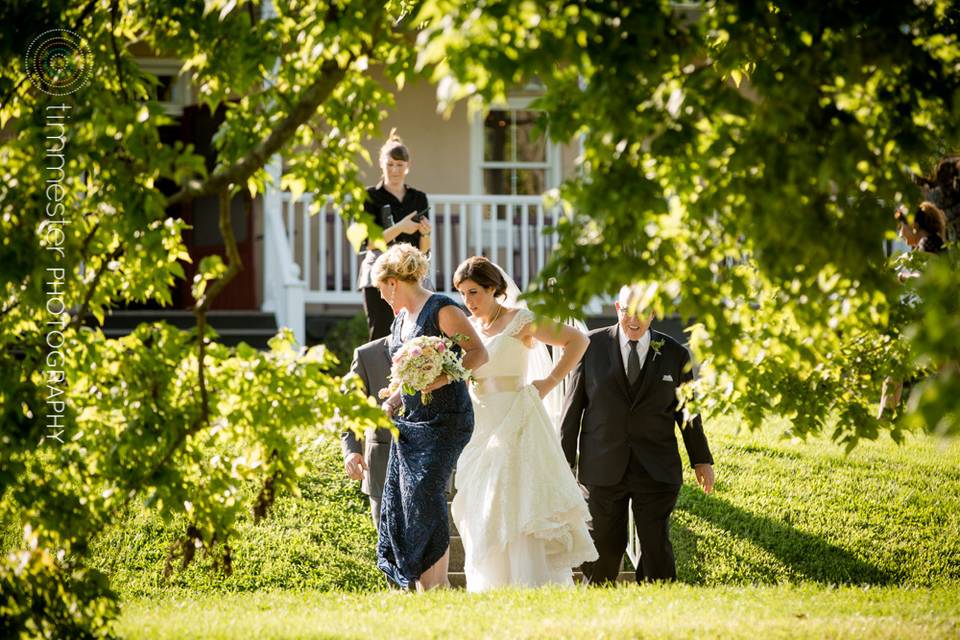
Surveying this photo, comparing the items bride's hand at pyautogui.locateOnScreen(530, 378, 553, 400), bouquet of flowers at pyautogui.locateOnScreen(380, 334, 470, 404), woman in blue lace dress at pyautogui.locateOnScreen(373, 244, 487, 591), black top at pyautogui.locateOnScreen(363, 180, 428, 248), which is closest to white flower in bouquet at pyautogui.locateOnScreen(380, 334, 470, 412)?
bouquet of flowers at pyautogui.locateOnScreen(380, 334, 470, 404)

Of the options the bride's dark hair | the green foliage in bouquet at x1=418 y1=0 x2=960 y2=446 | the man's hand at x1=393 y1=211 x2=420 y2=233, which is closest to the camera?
the green foliage in bouquet at x1=418 y1=0 x2=960 y2=446

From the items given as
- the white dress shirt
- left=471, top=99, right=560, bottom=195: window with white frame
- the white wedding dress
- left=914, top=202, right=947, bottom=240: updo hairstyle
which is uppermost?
left=471, top=99, right=560, bottom=195: window with white frame

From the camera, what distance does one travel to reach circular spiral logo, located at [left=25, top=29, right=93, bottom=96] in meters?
5.15

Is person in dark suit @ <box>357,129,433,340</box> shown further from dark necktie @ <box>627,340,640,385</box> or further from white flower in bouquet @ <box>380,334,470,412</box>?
white flower in bouquet @ <box>380,334,470,412</box>

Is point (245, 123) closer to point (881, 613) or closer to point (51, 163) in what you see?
point (51, 163)

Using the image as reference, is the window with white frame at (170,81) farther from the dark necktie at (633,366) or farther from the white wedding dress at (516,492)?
the dark necktie at (633,366)

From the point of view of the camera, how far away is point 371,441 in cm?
849

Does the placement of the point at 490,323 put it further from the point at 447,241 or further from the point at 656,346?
the point at 447,241

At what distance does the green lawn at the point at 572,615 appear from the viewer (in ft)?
19.6

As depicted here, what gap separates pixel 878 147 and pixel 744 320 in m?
0.99

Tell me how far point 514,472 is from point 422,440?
38.3 inches

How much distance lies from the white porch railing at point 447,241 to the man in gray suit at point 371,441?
238 inches

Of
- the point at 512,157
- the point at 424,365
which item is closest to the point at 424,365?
the point at 424,365

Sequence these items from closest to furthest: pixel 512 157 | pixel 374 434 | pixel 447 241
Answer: pixel 374 434, pixel 447 241, pixel 512 157
